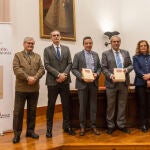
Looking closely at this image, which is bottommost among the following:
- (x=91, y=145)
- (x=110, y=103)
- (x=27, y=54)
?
(x=91, y=145)

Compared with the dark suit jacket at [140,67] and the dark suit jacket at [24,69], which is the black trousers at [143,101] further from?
the dark suit jacket at [24,69]

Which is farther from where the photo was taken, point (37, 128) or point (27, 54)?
point (37, 128)

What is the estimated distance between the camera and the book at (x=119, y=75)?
4.27 metres

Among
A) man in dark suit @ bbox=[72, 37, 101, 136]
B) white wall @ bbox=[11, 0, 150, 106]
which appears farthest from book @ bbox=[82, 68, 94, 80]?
white wall @ bbox=[11, 0, 150, 106]

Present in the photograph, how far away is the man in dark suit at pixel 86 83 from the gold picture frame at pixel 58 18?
1.89 m

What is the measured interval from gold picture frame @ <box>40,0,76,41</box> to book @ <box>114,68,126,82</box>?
2295 millimetres

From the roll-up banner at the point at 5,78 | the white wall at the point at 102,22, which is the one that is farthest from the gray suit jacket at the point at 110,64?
the white wall at the point at 102,22

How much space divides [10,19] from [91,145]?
2.84 m

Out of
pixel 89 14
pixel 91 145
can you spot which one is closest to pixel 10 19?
pixel 89 14

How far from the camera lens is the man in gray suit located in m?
4.43

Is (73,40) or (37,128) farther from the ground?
(73,40)

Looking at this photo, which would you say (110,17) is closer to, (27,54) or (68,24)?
(68,24)

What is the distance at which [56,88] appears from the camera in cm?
432

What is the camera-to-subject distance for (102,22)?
7.55 m
